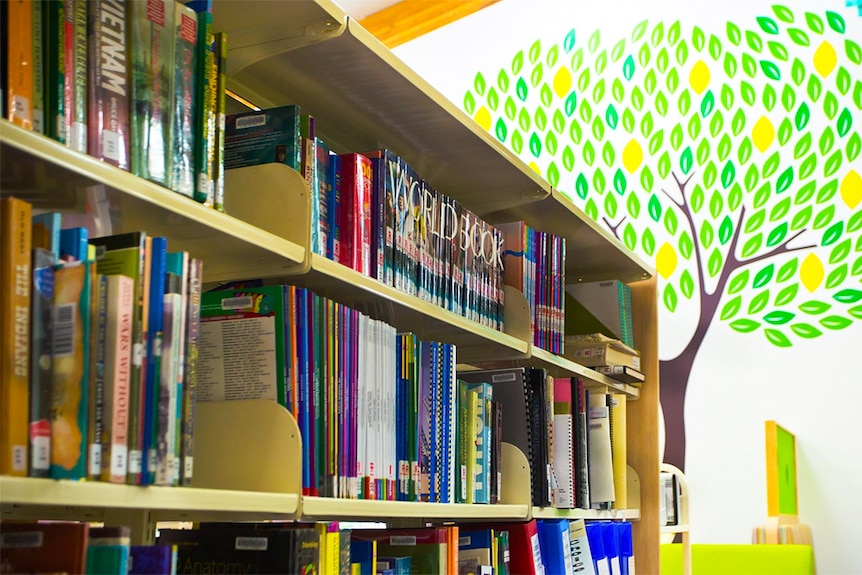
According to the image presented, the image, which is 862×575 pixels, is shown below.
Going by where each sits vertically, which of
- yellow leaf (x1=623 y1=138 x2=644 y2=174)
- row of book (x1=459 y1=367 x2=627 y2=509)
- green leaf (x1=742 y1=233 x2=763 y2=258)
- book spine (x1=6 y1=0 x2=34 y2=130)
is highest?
yellow leaf (x1=623 y1=138 x2=644 y2=174)

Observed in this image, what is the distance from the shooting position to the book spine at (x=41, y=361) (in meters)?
0.98

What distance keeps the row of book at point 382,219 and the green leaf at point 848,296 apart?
2171 millimetres

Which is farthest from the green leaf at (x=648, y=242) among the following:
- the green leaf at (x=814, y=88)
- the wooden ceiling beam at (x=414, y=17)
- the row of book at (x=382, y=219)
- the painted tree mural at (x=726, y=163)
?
the row of book at (x=382, y=219)

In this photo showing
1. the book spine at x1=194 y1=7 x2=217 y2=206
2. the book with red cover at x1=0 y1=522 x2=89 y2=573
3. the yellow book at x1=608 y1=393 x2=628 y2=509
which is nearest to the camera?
the book with red cover at x1=0 y1=522 x2=89 y2=573

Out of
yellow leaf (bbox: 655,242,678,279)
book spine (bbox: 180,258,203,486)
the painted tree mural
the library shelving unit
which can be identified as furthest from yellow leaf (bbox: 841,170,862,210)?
book spine (bbox: 180,258,203,486)

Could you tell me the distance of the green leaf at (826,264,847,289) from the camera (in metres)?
3.92

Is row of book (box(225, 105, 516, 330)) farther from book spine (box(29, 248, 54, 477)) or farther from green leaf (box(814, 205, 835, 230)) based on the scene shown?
green leaf (box(814, 205, 835, 230))

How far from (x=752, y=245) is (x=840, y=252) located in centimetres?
35

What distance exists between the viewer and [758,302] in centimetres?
405

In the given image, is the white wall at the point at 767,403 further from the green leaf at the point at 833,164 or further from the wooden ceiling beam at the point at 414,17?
the wooden ceiling beam at the point at 414,17

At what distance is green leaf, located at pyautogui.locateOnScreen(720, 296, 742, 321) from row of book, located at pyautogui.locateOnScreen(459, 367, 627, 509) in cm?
144

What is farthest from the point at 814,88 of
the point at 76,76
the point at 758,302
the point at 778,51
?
the point at 76,76

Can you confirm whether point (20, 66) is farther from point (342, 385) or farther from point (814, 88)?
point (814, 88)

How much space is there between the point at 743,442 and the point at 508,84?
2042mm
